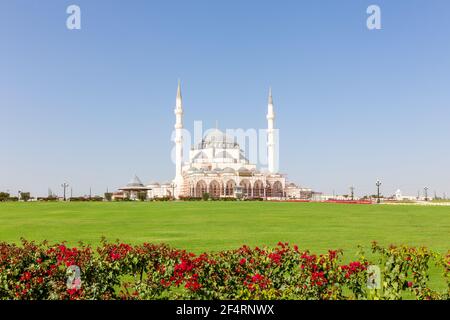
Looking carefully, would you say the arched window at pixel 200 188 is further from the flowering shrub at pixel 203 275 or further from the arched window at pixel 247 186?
the flowering shrub at pixel 203 275

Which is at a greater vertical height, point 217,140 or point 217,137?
point 217,137

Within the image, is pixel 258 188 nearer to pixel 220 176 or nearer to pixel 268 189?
pixel 268 189

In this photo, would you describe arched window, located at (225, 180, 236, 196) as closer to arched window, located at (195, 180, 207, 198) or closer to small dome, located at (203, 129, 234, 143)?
arched window, located at (195, 180, 207, 198)

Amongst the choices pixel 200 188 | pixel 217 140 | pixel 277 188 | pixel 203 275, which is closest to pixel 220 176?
pixel 200 188

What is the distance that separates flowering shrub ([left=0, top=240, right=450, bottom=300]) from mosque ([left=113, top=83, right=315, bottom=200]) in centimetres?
7572

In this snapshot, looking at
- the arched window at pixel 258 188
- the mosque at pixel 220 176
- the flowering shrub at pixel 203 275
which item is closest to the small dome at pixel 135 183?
the mosque at pixel 220 176

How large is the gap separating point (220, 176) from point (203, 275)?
9364 centimetres

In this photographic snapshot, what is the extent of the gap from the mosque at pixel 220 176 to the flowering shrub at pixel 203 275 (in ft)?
248

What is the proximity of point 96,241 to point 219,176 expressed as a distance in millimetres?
86016

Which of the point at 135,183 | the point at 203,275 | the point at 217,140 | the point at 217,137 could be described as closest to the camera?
the point at 203,275

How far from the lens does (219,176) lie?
100812mm

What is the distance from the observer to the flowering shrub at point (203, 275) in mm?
6312

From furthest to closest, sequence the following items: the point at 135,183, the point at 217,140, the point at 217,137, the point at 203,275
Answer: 1. the point at 217,137
2. the point at 217,140
3. the point at 135,183
4. the point at 203,275

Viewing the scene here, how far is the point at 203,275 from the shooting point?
7129mm
